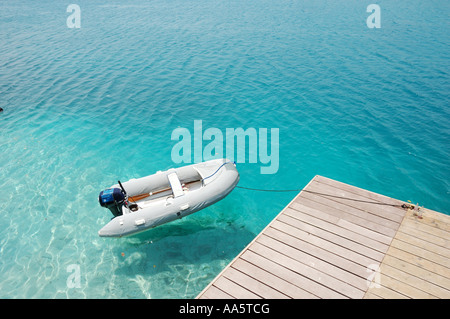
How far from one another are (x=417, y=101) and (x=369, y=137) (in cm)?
484

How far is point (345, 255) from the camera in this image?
586 cm

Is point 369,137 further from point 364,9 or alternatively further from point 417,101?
point 364,9

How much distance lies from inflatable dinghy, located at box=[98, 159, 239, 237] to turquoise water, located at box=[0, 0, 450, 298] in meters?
1.14

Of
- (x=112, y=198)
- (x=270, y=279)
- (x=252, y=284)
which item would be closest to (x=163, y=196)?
(x=112, y=198)

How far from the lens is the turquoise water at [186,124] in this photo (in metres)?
8.02

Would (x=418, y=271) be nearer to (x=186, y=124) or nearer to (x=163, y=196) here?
(x=163, y=196)

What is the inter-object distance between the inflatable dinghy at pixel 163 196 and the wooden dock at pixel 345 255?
6.88 feet

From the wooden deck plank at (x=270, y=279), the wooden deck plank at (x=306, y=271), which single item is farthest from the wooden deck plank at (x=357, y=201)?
the wooden deck plank at (x=270, y=279)

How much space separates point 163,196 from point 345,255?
5.49 metres

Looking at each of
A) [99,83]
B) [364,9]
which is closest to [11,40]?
[99,83]

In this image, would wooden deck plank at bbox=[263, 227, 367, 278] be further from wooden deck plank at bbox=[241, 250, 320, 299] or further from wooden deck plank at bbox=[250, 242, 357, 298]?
wooden deck plank at bbox=[241, 250, 320, 299]

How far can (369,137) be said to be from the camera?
12352mm
